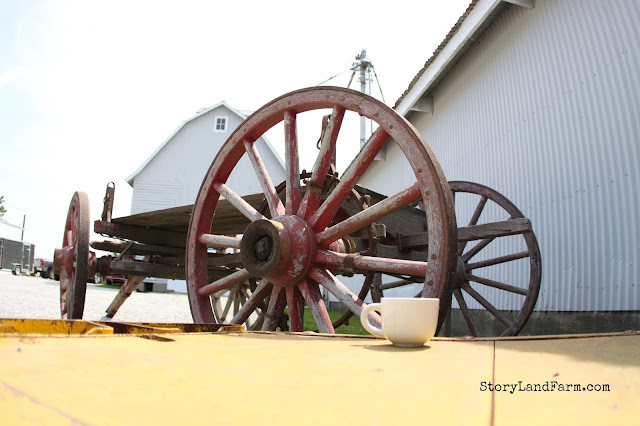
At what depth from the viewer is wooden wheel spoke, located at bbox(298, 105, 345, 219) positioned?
2.82m

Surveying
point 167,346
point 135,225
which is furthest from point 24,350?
point 135,225

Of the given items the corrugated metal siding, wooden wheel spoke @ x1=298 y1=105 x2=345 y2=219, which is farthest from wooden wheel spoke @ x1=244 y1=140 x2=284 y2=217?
the corrugated metal siding

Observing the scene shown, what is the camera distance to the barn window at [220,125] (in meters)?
18.4

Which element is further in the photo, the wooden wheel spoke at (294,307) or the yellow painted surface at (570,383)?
the wooden wheel spoke at (294,307)

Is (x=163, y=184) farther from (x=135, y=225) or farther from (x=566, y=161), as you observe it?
(x=566, y=161)

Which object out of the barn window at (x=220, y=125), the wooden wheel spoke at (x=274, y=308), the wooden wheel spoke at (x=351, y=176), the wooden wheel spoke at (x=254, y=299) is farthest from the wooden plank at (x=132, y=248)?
the barn window at (x=220, y=125)

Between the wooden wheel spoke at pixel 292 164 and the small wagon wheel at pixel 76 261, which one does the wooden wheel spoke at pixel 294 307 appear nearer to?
the wooden wheel spoke at pixel 292 164

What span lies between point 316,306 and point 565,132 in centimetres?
373

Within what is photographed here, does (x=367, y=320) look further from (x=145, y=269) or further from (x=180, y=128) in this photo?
(x=180, y=128)

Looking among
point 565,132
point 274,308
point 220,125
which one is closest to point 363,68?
point 220,125

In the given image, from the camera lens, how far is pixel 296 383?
761mm

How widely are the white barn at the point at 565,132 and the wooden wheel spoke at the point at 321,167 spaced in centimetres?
291

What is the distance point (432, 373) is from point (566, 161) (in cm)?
476

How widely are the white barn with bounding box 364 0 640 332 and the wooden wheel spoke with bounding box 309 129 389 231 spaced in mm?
2796
